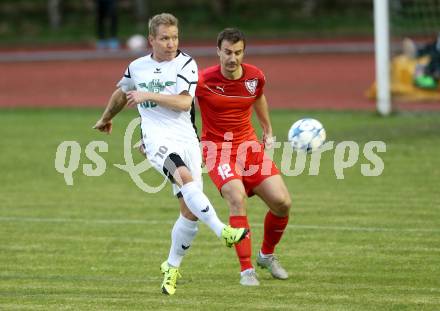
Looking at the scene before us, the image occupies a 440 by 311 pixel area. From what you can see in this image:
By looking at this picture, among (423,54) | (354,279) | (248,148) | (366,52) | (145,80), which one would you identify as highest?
(145,80)

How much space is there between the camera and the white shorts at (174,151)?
27.8 ft

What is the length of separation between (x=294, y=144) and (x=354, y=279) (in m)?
1.84

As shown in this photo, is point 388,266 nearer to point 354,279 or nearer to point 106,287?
point 354,279

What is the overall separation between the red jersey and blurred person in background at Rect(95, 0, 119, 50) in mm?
23885

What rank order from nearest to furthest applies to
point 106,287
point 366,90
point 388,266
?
point 106,287, point 388,266, point 366,90

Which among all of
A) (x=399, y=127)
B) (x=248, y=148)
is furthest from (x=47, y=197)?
(x=399, y=127)

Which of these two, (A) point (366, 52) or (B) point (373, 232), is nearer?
(B) point (373, 232)

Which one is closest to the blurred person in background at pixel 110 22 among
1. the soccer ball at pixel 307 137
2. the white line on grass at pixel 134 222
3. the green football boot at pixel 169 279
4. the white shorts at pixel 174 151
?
the white line on grass at pixel 134 222

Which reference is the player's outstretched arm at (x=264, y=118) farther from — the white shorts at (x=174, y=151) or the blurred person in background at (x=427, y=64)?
the blurred person in background at (x=427, y=64)

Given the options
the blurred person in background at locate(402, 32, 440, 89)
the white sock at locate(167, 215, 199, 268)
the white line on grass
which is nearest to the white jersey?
the white sock at locate(167, 215, 199, 268)

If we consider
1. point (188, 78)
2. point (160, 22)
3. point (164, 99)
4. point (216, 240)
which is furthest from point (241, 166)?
point (216, 240)

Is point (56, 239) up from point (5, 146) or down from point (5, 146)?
up

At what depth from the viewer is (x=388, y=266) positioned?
31.6 feet

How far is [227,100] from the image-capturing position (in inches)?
359
